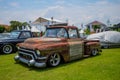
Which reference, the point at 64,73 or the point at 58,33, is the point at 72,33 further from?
the point at 64,73

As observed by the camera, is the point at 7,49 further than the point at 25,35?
No

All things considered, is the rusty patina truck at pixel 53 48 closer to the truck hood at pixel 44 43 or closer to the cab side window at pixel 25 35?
the truck hood at pixel 44 43

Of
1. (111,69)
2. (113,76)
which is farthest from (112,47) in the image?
(113,76)

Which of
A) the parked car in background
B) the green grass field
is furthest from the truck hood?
the parked car in background

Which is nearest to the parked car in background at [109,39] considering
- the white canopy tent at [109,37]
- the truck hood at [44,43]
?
the white canopy tent at [109,37]

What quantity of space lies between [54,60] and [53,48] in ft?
2.09

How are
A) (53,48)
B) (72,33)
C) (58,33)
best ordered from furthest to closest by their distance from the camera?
(72,33) < (58,33) < (53,48)

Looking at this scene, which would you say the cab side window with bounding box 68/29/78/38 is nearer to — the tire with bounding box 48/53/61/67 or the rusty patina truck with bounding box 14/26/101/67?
the rusty patina truck with bounding box 14/26/101/67

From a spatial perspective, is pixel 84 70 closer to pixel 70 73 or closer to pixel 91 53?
pixel 70 73

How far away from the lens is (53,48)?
6.81 m

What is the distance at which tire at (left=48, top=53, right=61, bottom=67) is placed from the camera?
6871 millimetres

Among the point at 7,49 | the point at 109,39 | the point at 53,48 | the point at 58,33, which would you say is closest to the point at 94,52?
the point at 58,33

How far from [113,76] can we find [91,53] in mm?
4044

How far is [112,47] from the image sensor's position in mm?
13977
